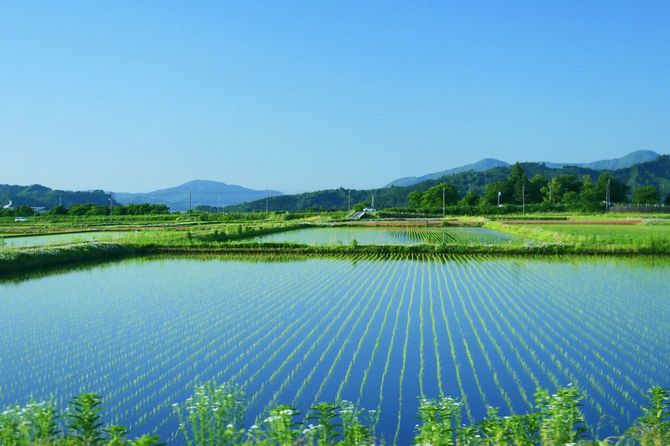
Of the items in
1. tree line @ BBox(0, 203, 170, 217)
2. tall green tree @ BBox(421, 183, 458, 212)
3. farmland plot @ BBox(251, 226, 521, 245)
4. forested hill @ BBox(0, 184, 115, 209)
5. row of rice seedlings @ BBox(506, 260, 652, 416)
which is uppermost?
forested hill @ BBox(0, 184, 115, 209)

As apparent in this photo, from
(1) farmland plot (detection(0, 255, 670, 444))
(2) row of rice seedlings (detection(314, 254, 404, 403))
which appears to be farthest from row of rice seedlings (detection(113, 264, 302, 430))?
(2) row of rice seedlings (detection(314, 254, 404, 403))

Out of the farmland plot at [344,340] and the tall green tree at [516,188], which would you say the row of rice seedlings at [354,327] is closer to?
the farmland plot at [344,340]

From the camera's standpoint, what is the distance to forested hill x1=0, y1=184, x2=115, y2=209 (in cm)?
9731

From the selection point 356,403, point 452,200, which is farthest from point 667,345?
point 452,200

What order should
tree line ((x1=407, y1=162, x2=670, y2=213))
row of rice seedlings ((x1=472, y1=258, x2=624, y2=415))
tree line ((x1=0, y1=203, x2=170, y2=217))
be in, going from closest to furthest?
row of rice seedlings ((x1=472, y1=258, x2=624, y2=415))
tree line ((x1=0, y1=203, x2=170, y2=217))
tree line ((x1=407, y1=162, x2=670, y2=213))

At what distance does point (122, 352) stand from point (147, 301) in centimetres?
417

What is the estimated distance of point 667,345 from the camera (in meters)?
8.44

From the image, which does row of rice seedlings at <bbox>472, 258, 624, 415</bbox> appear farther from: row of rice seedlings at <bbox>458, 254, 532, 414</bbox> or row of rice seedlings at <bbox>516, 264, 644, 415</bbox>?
row of rice seedlings at <bbox>458, 254, 532, 414</bbox>

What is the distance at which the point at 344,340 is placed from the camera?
29.0ft

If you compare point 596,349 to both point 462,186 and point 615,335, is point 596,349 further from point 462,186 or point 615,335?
point 462,186

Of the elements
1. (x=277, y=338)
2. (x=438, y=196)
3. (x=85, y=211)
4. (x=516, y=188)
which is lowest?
(x=277, y=338)

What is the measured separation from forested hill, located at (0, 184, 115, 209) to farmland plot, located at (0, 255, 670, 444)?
9186 centimetres

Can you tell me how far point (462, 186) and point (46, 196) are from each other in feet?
249

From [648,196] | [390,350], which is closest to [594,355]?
[390,350]
